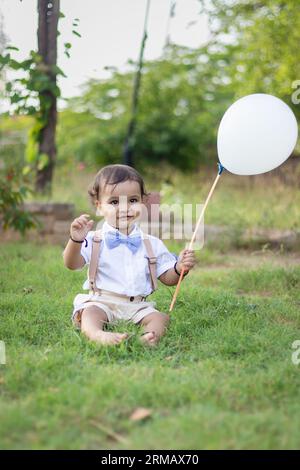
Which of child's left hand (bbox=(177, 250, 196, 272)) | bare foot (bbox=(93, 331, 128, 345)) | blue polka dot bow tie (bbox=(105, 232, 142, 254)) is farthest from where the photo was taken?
blue polka dot bow tie (bbox=(105, 232, 142, 254))

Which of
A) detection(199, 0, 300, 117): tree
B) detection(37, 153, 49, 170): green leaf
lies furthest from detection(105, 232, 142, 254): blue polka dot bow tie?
detection(199, 0, 300, 117): tree

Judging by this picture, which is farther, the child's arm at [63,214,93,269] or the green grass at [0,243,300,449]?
the child's arm at [63,214,93,269]

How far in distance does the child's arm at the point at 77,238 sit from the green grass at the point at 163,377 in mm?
319

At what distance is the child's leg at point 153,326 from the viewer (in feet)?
8.14

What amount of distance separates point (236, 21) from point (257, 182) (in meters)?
2.55

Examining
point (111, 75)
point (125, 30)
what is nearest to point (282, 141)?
point (125, 30)

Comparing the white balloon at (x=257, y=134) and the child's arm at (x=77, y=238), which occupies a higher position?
the white balloon at (x=257, y=134)

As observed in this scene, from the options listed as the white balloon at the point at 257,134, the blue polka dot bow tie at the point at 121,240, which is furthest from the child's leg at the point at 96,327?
the white balloon at the point at 257,134

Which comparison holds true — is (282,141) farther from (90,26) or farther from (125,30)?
(125,30)

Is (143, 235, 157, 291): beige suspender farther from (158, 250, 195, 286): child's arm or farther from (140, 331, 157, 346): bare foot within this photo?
(140, 331, 157, 346): bare foot

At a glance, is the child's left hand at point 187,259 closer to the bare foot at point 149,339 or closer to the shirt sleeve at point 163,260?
the shirt sleeve at point 163,260

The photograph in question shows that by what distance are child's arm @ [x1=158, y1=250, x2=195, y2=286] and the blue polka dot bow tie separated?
0.66 feet

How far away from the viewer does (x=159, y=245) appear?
2.88 metres

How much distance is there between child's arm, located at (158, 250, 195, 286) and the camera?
268 centimetres
